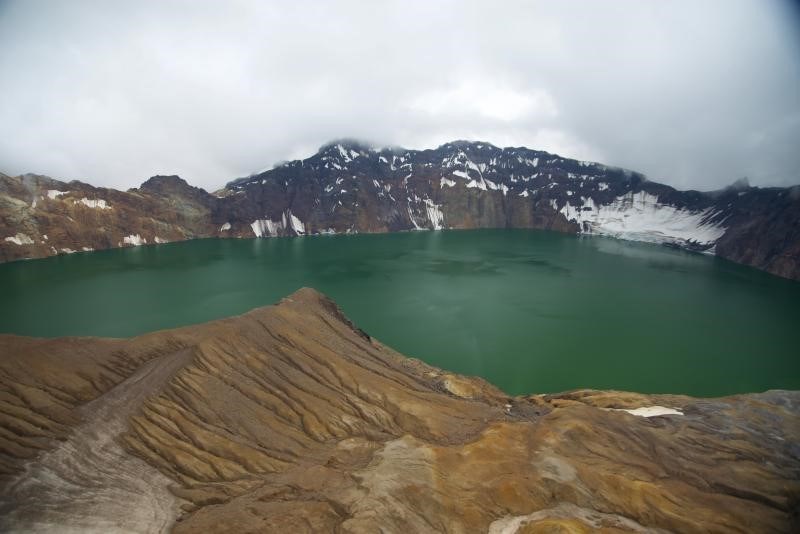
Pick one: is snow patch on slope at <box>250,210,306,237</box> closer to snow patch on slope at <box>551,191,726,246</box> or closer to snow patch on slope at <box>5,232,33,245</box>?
snow patch on slope at <box>5,232,33,245</box>

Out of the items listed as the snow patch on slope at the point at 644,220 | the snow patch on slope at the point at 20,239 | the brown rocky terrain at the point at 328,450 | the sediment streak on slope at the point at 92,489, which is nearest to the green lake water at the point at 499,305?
the snow patch on slope at the point at 20,239

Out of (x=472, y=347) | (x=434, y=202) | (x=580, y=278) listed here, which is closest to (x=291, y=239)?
(x=434, y=202)

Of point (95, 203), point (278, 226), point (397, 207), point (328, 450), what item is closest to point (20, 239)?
point (95, 203)

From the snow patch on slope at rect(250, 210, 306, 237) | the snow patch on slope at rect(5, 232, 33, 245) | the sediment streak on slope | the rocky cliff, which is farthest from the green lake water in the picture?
the snow patch on slope at rect(250, 210, 306, 237)

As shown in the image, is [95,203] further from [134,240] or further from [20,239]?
[20,239]

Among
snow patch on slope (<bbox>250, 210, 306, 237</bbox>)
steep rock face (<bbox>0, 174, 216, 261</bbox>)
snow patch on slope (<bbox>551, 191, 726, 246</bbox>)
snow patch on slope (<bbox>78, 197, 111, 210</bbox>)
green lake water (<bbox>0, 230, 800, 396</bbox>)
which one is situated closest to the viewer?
green lake water (<bbox>0, 230, 800, 396</bbox>)

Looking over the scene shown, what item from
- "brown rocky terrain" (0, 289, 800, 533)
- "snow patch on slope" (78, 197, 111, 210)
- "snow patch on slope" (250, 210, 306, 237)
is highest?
"snow patch on slope" (78, 197, 111, 210)
